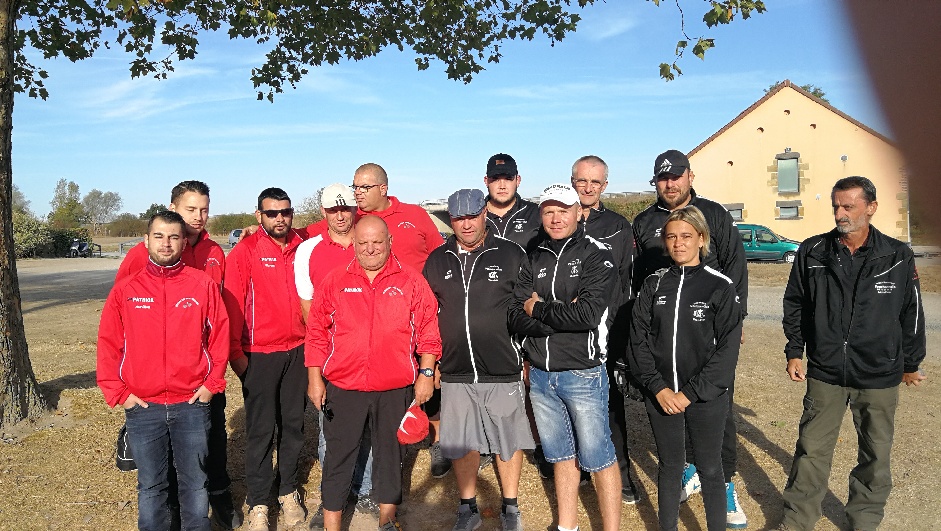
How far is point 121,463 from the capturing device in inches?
167

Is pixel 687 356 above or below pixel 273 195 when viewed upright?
below

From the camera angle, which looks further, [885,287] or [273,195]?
[273,195]

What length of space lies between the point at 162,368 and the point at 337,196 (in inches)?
63.3

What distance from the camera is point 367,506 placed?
483 cm

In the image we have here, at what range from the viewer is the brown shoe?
4.73 metres

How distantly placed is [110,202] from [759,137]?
116m

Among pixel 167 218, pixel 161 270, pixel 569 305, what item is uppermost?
pixel 167 218

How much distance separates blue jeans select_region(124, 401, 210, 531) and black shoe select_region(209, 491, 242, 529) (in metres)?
0.59

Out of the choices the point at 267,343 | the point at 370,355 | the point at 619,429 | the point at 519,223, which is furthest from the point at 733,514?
the point at 267,343

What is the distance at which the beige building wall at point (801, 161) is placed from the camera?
2.14 feet

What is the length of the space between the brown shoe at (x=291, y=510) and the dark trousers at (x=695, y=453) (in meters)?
2.42

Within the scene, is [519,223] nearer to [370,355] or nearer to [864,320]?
[370,355]

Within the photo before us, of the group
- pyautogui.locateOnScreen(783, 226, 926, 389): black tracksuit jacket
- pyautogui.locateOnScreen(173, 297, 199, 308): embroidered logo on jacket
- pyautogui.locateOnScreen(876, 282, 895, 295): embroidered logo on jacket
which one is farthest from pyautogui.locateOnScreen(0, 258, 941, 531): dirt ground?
pyautogui.locateOnScreen(173, 297, 199, 308): embroidered logo on jacket

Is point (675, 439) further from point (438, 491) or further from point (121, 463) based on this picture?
point (121, 463)
